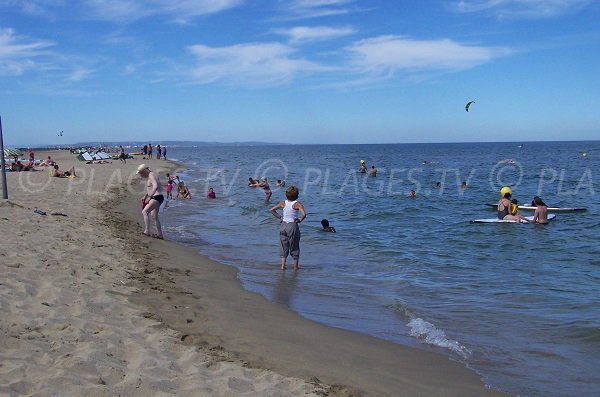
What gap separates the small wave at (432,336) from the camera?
5.99 metres

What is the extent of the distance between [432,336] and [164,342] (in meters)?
3.08

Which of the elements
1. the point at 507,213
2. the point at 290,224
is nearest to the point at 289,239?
the point at 290,224

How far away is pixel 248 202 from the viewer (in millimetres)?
24312

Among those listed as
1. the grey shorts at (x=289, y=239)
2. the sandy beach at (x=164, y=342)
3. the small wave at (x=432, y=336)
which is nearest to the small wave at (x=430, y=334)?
the small wave at (x=432, y=336)

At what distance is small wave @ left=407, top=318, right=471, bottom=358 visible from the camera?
19.6ft

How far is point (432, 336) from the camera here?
21.0 feet

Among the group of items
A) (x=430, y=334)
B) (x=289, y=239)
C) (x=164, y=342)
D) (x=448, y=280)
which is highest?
(x=289, y=239)

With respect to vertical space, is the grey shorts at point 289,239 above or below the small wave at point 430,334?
above

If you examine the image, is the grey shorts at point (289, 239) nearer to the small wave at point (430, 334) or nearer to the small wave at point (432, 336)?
the small wave at point (430, 334)

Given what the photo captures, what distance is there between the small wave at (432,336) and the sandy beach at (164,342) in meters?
0.39

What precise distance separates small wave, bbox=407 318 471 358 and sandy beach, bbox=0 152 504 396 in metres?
0.39

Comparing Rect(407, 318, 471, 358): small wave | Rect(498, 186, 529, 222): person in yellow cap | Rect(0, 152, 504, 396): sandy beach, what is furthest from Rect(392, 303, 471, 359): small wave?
Rect(498, 186, 529, 222): person in yellow cap

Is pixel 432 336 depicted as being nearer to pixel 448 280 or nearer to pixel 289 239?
pixel 448 280

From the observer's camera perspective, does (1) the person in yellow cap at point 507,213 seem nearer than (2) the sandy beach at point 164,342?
No
